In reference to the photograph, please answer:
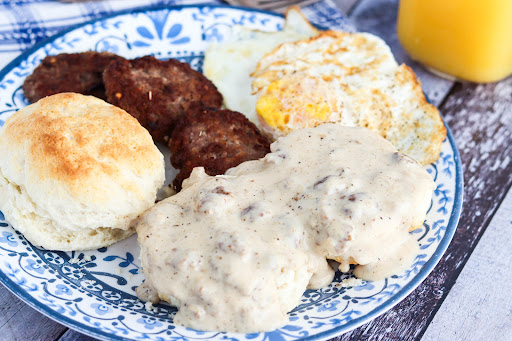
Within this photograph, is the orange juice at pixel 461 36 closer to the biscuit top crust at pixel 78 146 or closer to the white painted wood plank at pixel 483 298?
the white painted wood plank at pixel 483 298

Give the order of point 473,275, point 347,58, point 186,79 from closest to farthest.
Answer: point 473,275
point 186,79
point 347,58

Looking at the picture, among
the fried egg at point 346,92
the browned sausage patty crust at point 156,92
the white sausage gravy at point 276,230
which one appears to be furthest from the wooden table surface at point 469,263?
the browned sausage patty crust at point 156,92

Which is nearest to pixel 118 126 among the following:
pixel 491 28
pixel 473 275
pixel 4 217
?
pixel 4 217

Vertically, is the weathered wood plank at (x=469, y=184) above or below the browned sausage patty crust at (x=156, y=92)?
below

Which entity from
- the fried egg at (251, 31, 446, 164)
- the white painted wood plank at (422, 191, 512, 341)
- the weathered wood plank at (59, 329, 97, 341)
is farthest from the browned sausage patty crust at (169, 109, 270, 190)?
the white painted wood plank at (422, 191, 512, 341)

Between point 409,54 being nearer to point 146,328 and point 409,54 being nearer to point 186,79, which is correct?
point 186,79

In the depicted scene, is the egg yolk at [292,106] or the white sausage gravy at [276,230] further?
the egg yolk at [292,106]
